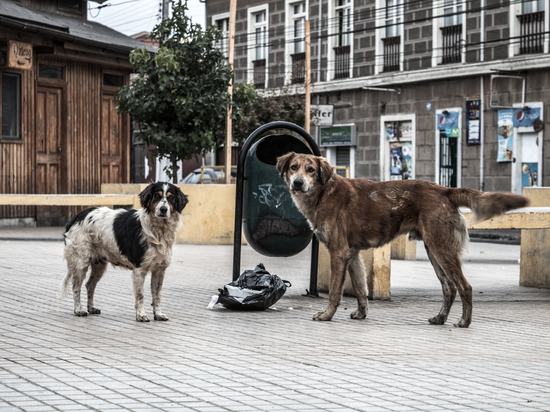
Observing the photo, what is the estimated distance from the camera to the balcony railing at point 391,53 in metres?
31.6

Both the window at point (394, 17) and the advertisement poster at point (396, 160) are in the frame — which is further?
the advertisement poster at point (396, 160)

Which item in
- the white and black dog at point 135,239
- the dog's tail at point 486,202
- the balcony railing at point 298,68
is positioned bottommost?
the white and black dog at point 135,239

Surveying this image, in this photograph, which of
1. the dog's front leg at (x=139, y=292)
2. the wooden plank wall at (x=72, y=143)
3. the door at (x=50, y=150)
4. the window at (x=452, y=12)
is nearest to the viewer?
the dog's front leg at (x=139, y=292)

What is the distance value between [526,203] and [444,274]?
109cm

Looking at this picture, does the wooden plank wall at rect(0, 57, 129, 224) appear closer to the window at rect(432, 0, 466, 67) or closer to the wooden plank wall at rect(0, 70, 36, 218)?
the wooden plank wall at rect(0, 70, 36, 218)

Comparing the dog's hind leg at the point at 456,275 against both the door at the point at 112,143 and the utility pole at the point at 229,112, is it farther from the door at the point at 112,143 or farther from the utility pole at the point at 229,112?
the door at the point at 112,143

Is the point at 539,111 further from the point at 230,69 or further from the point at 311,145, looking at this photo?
the point at 311,145

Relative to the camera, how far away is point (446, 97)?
29375 millimetres

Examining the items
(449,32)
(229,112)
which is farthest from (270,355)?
(449,32)

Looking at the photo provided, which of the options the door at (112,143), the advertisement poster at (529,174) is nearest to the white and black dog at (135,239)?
the door at (112,143)

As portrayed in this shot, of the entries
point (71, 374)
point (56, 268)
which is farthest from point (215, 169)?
point (71, 374)

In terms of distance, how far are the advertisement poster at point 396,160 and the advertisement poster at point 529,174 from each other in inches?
223

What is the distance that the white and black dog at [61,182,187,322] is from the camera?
7.76 metres

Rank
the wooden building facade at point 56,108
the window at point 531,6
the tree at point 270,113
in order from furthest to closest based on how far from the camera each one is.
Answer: the tree at point 270,113
the window at point 531,6
the wooden building facade at point 56,108
